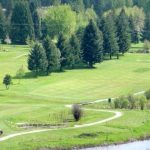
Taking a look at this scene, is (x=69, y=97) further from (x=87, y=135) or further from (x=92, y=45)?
(x=92, y=45)

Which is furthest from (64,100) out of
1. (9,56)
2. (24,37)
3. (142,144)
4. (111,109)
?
(24,37)

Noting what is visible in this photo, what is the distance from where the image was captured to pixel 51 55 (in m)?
115

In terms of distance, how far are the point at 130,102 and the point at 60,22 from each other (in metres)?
69.0

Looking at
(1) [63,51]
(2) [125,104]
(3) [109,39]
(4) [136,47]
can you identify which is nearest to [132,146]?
(2) [125,104]

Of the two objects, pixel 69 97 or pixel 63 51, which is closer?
pixel 69 97

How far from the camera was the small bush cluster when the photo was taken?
292ft

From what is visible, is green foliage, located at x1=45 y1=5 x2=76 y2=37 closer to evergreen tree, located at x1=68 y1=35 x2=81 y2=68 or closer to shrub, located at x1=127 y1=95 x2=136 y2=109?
evergreen tree, located at x1=68 y1=35 x2=81 y2=68

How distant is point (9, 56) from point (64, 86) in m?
30.1

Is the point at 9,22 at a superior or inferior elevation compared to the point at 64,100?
superior

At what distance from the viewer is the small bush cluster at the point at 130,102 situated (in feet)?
292

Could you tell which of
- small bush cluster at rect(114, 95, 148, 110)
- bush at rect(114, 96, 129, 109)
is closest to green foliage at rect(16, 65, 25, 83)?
small bush cluster at rect(114, 95, 148, 110)

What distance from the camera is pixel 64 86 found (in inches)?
4104

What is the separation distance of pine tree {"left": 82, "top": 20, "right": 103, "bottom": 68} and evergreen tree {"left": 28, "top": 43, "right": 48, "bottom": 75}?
492 inches

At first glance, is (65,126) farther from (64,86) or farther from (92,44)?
(92,44)
